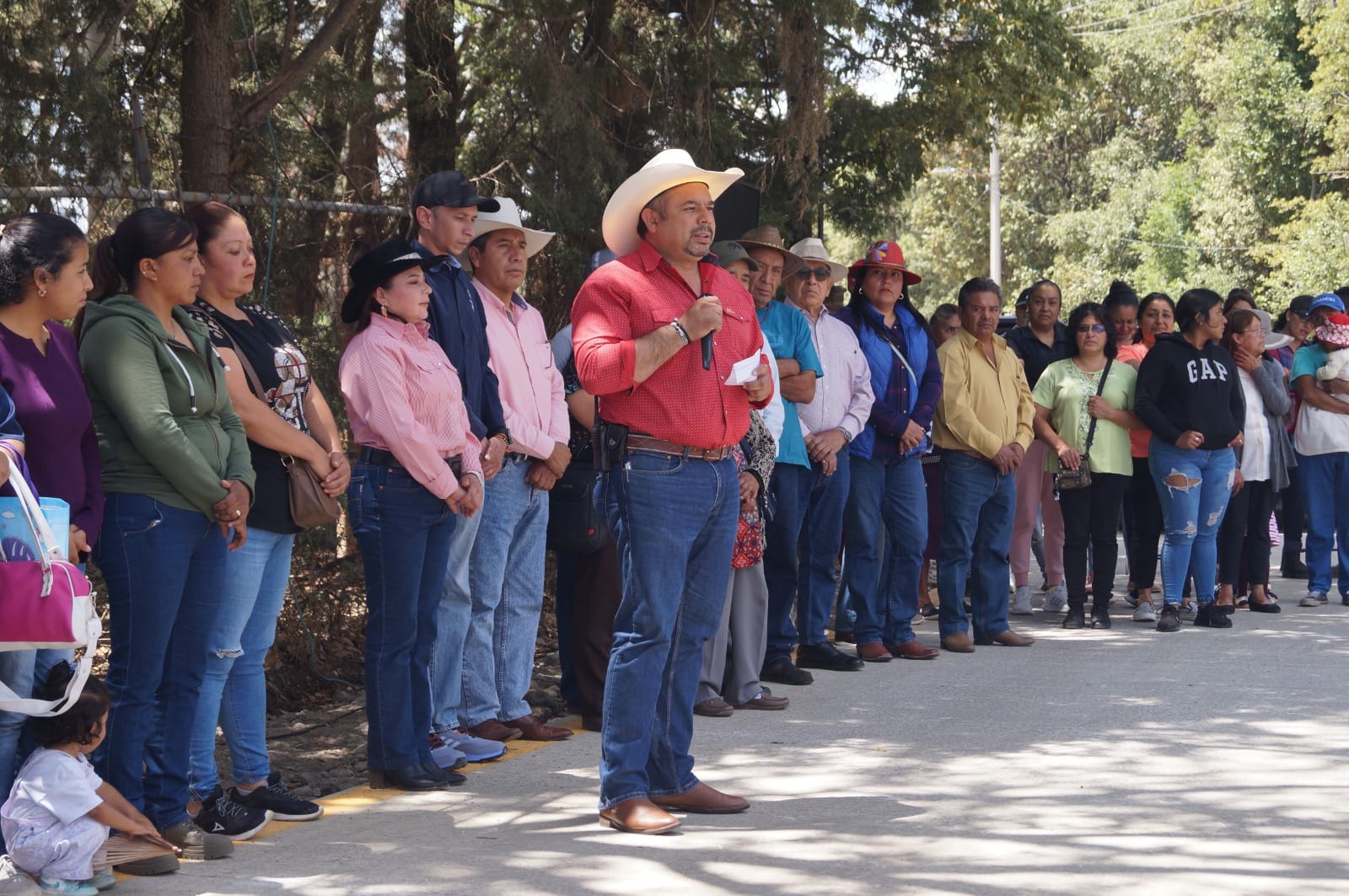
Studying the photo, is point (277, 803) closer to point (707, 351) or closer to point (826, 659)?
point (707, 351)

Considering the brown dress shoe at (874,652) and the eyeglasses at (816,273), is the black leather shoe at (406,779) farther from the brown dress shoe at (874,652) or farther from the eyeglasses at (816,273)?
the eyeglasses at (816,273)

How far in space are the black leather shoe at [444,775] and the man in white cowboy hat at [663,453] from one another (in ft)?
2.85

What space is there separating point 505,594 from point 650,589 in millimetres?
1766

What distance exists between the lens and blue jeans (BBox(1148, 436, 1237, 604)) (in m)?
10.1

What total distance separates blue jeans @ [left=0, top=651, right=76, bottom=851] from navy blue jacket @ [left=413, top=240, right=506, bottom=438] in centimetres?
215

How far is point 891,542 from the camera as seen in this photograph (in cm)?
922

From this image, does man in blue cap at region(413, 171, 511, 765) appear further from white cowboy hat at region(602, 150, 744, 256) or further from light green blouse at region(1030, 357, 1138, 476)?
light green blouse at region(1030, 357, 1138, 476)

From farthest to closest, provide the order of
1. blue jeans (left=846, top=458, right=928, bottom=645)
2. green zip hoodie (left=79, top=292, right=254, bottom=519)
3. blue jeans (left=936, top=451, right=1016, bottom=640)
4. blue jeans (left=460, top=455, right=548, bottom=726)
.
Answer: blue jeans (left=936, top=451, right=1016, bottom=640) → blue jeans (left=846, top=458, right=928, bottom=645) → blue jeans (left=460, top=455, right=548, bottom=726) → green zip hoodie (left=79, top=292, right=254, bottom=519)

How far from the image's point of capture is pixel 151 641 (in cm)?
484

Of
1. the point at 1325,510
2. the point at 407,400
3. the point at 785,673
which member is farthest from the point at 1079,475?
the point at 407,400

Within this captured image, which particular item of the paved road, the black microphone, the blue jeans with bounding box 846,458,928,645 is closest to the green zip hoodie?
the paved road

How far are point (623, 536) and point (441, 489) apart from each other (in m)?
0.84

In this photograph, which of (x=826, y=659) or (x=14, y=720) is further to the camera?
(x=826, y=659)

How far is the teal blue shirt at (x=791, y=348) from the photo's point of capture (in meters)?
8.02
